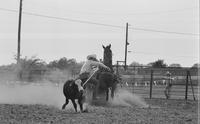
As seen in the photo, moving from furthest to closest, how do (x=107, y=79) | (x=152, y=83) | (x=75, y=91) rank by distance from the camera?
(x=152, y=83), (x=107, y=79), (x=75, y=91)

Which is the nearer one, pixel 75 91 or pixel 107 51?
pixel 75 91

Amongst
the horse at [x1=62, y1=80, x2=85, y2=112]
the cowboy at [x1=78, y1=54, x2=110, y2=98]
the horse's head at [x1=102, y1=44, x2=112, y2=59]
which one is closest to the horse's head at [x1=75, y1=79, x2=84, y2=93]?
the horse at [x1=62, y1=80, x2=85, y2=112]

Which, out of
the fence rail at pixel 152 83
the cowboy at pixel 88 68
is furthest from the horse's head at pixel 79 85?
the fence rail at pixel 152 83

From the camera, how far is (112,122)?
11.7 metres

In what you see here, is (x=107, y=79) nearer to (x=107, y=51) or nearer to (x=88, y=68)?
(x=107, y=51)

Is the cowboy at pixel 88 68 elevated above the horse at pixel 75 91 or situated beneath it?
elevated above

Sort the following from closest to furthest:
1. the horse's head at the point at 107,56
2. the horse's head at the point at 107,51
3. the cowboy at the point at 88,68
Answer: the cowboy at the point at 88,68 → the horse's head at the point at 107,56 → the horse's head at the point at 107,51

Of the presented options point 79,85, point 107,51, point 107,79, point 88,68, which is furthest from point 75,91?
point 107,51

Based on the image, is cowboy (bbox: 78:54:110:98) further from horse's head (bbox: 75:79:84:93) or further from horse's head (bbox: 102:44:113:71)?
horse's head (bbox: 102:44:113:71)

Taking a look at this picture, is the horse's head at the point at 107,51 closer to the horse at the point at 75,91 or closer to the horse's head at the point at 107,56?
the horse's head at the point at 107,56

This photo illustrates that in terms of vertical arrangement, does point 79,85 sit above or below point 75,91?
above

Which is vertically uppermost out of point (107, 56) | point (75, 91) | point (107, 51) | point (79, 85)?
point (107, 51)

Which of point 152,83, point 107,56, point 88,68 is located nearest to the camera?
point 88,68

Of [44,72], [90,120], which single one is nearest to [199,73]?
[44,72]
